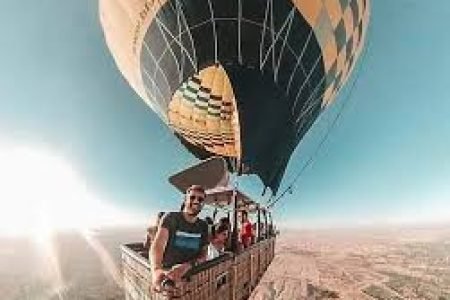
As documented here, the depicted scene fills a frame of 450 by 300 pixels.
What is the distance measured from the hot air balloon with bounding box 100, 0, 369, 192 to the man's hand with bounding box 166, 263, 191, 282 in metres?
6.93

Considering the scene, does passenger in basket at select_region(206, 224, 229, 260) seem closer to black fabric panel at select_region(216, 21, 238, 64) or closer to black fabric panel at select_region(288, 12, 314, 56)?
black fabric panel at select_region(216, 21, 238, 64)

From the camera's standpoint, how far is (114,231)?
10919 cm

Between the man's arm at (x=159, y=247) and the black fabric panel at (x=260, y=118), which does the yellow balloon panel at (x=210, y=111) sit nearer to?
the black fabric panel at (x=260, y=118)

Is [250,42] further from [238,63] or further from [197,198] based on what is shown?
[197,198]

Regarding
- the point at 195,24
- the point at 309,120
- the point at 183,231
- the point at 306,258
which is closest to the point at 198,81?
the point at 195,24

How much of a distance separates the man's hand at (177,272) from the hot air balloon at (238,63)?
693cm

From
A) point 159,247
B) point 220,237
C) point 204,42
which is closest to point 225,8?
point 204,42

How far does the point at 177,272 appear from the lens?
6621mm

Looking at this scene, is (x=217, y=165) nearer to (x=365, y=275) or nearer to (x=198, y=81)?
(x=198, y=81)

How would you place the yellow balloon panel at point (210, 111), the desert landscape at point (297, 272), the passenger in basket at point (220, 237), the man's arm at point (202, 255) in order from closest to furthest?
the man's arm at point (202, 255), the passenger in basket at point (220, 237), the yellow balloon panel at point (210, 111), the desert landscape at point (297, 272)

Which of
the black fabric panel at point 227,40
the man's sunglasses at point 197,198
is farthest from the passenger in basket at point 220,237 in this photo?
the man's sunglasses at point 197,198

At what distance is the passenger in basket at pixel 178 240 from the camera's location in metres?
6.62

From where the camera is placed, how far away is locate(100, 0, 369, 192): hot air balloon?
13062 millimetres

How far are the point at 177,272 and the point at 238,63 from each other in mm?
7249
